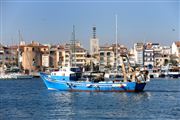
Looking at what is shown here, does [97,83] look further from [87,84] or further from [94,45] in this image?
[94,45]

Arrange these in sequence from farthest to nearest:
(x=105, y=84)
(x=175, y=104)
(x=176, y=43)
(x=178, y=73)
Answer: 1. (x=176, y=43)
2. (x=178, y=73)
3. (x=105, y=84)
4. (x=175, y=104)

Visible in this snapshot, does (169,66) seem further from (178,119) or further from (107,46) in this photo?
(178,119)

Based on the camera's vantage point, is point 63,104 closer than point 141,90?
Yes

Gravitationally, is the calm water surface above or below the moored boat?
below

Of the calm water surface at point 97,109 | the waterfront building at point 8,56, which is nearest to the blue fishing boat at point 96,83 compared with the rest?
the calm water surface at point 97,109

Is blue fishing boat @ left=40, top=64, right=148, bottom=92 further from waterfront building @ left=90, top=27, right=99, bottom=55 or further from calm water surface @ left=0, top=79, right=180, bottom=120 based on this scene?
waterfront building @ left=90, top=27, right=99, bottom=55

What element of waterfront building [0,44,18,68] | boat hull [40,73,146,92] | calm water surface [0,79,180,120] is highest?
waterfront building [0,44,18,68]

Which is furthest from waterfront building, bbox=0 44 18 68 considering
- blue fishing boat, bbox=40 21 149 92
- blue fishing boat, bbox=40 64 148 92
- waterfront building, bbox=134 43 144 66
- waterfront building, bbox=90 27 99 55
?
blue fishing boat, bbox=40 21 149 92

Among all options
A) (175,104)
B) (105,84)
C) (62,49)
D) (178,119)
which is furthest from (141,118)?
(62,49)

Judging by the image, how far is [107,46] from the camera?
16750cm

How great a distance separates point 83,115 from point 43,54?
12505 cm

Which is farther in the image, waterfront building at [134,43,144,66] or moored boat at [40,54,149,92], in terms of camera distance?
waterfront building at [134,43,144,66]

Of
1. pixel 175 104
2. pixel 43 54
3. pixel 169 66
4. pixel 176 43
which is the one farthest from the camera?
pixel 176 43

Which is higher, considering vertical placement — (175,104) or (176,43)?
(176,43)
